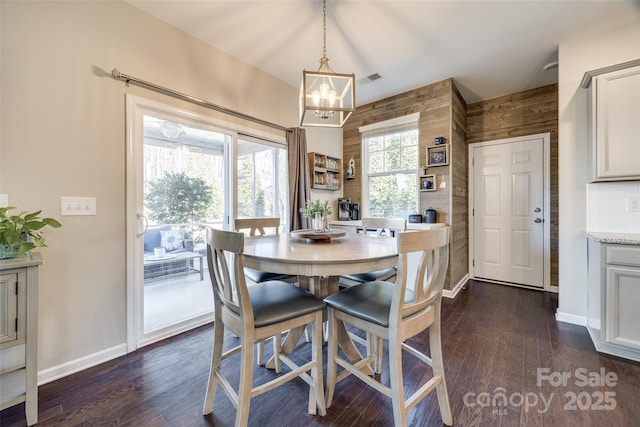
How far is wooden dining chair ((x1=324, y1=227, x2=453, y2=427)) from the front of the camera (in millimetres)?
1182

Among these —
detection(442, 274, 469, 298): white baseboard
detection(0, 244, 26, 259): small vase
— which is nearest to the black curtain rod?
detection(0, 244, 26, 259): small vase

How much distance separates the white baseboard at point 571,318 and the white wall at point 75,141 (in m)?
3.91

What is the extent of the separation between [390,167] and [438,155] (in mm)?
758

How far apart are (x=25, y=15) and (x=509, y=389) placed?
3.77 m

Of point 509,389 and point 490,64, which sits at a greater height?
point 490,64

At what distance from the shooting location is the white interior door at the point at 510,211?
349cm

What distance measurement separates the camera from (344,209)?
4.20 meters

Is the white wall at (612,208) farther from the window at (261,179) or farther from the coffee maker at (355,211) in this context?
the window at (261,179)

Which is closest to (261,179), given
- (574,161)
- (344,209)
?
(344,209)

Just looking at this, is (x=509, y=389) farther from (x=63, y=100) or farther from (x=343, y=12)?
(x=63, y=100)

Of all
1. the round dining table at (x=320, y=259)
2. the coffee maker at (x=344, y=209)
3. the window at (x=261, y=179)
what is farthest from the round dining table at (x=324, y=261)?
the coffee maker at (x=344, y=209)

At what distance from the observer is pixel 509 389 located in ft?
5.26

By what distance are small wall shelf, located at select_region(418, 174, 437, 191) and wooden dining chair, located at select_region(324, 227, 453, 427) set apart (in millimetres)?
2197

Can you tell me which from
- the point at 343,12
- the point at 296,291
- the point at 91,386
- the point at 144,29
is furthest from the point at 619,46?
the point at 91,386
